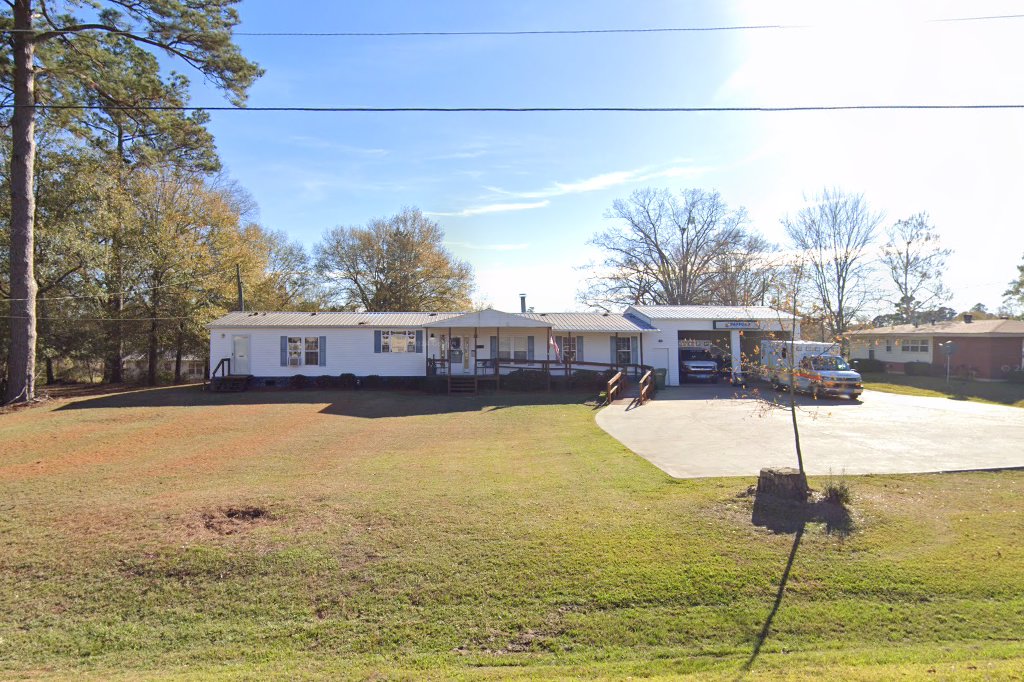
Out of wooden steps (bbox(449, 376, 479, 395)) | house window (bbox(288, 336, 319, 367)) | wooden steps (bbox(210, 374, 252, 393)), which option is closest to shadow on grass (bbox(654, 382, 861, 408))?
wooden steps (bbox(449, 376, 479, 395))

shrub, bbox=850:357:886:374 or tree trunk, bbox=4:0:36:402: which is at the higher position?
tree trunk, bbox=4:0:36:402

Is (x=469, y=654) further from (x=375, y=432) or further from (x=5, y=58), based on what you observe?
(x=5, y=58)

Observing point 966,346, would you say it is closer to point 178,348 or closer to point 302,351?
point 302,351

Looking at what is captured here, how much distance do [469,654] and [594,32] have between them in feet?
29.9

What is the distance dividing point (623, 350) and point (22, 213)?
24.5 metres

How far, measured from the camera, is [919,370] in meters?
31.9

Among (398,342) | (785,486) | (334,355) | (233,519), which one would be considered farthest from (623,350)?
(233,519)

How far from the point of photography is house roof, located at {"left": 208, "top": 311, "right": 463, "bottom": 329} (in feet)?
79.5

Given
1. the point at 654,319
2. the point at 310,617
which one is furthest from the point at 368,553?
the point at 654,319

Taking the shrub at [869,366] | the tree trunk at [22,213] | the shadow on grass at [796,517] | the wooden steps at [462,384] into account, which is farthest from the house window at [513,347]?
the shrub at [869,366]

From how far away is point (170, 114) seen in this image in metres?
20.8

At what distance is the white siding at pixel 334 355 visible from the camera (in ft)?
79.1

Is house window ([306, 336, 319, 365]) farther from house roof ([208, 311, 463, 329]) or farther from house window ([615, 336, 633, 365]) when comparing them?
house window ([615, 336, 633, 365])

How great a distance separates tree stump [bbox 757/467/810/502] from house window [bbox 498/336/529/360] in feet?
61.2
